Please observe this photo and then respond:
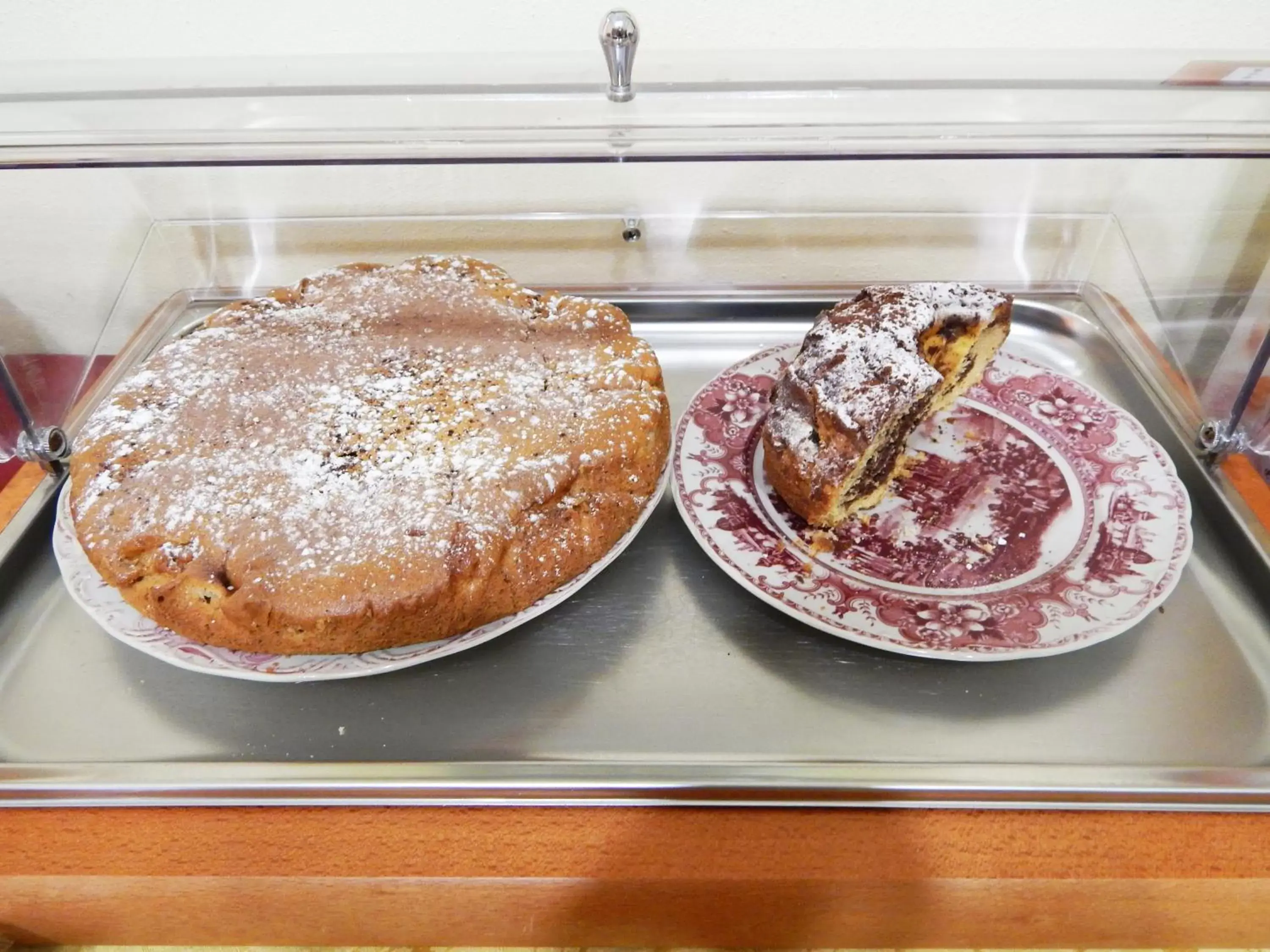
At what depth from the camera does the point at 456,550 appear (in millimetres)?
758

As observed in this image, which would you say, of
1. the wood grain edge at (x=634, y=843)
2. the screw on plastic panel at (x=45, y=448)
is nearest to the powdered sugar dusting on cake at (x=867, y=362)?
the wood grain edge at (x=634, y=843)

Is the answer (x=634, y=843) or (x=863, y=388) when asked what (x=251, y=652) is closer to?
(x=634, y=843)

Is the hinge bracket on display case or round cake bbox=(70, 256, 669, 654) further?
the hinge bracket on display case

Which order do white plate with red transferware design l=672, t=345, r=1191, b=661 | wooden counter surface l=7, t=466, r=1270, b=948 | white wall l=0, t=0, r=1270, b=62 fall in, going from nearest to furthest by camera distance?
wooden counter surface l=7, t=466, r=1270, b=948, white plate with red transferware design l=672, t=345, r=1191, b=661, white wall l=0, t=0, r=1270, b=62

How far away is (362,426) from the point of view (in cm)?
87

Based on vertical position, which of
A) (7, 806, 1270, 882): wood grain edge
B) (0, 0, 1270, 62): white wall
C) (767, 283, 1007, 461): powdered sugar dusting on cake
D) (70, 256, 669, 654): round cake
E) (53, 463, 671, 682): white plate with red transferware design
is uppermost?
(0, 0, 1270, 62): white wall

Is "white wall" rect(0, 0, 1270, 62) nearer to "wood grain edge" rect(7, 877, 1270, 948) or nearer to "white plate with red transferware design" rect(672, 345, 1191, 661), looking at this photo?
"white plate with red transferware design" rect(672, 345, 1191, 661)

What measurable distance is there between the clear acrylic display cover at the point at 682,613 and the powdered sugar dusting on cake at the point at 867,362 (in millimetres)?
182

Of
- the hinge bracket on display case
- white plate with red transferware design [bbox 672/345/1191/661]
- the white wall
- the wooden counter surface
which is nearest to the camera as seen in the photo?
the wooden counter surface

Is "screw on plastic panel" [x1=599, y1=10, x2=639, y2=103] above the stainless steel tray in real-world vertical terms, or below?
above

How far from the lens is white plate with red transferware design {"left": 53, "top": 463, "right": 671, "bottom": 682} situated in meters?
0.76

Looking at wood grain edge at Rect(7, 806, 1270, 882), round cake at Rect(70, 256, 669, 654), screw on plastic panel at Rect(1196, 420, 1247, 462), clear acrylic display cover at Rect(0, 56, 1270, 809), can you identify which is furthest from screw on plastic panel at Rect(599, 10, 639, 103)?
screw on plastic panel at Rect(1196, 420, 1247, 462)

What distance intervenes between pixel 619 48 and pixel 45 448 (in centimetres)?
76

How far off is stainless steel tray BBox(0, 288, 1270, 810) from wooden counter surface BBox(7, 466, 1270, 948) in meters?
0.02
